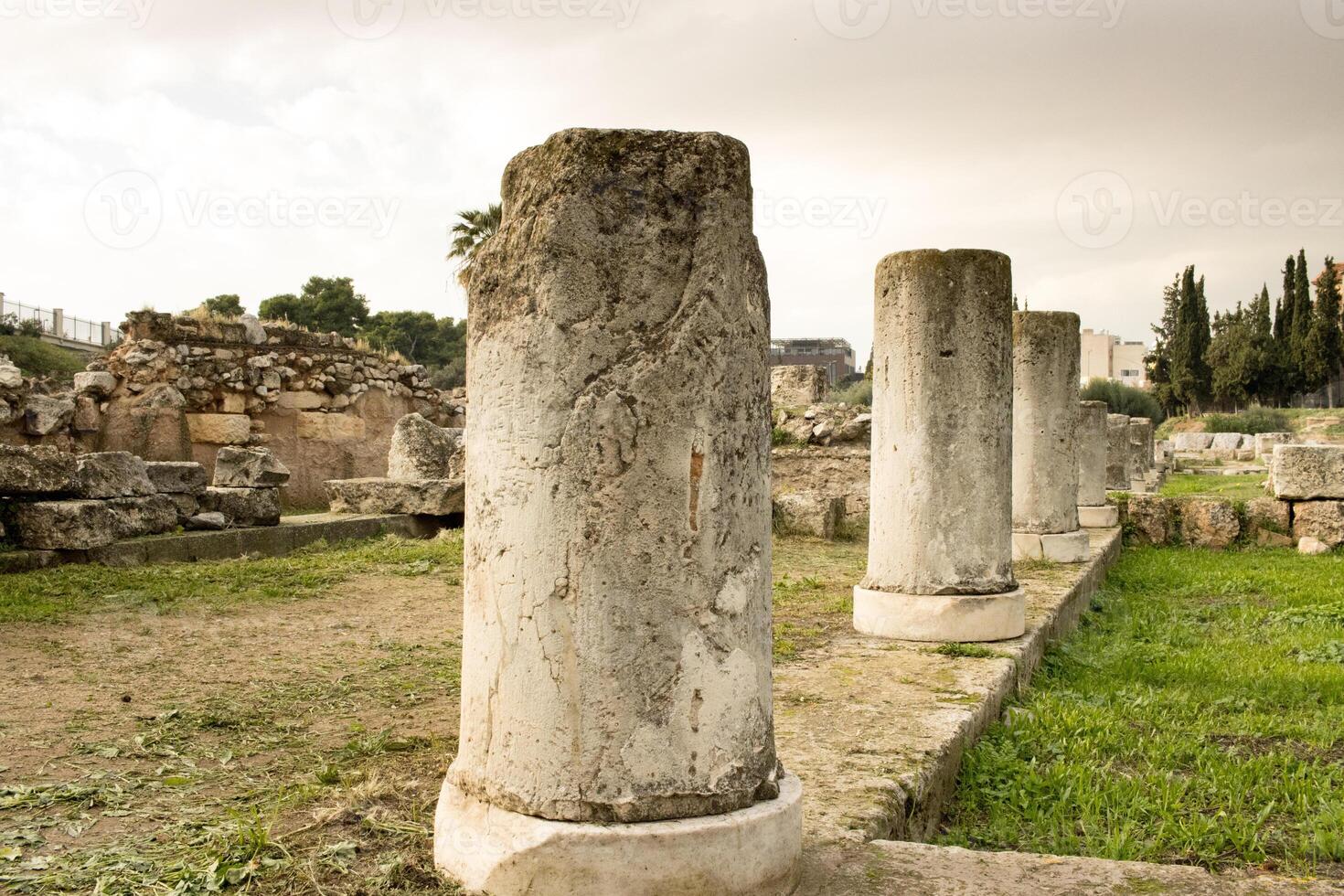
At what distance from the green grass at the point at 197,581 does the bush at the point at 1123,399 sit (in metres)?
37.7

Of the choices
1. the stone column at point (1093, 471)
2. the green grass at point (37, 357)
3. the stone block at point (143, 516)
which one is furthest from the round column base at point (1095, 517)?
the green grass at point (37, 357)

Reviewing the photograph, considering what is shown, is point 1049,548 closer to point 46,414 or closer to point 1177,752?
point 1177,752

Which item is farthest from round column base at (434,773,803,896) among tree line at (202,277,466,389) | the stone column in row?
tree line at (202,277,466,389)

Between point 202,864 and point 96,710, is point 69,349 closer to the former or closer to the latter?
point 96,710

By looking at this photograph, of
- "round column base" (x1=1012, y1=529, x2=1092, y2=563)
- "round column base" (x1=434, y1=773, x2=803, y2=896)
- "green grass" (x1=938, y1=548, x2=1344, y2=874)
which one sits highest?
"round column base" (x1=1012, y1=529, x2=1092, y2=563)

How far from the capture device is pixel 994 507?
6301 millimetres

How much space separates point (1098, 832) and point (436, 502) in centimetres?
976

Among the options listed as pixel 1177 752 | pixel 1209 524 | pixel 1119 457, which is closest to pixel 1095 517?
pixel 1209 524

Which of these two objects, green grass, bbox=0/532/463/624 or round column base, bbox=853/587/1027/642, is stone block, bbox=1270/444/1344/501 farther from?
green grass, bbox=0/532/463/624

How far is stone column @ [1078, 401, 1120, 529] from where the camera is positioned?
43.8 ft

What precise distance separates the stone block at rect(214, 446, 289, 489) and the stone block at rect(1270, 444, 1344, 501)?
1156 centimetres

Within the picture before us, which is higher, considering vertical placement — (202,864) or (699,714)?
(699,714)

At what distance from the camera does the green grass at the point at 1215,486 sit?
1854cm

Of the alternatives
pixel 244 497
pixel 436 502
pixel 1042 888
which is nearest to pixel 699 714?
pixel 1042 888
